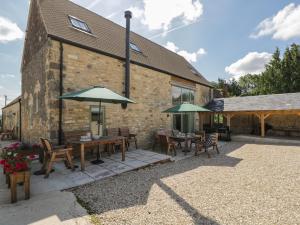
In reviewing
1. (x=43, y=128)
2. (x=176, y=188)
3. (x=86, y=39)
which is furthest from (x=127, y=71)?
(x=176, y=188)

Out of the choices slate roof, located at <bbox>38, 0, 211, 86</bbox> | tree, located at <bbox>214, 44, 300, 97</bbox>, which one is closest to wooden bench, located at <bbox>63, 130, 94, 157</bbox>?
slate roof, located at <bbox>38, 0, 211, 86</bbox>

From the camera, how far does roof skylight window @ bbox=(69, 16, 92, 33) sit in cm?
832

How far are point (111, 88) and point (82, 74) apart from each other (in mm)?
1530

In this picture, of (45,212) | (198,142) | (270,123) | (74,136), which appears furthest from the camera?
(270,123)

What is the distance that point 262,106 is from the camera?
1313 cm

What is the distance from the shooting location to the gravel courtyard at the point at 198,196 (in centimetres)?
300

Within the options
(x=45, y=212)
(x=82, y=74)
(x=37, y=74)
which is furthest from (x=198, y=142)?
(x=37, y=74)

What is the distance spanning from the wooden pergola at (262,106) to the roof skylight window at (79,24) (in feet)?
33.8

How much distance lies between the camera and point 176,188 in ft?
14.0

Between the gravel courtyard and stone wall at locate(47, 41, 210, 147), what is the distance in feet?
10.7

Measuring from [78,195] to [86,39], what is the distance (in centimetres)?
661

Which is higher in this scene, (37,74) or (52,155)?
(37,74)

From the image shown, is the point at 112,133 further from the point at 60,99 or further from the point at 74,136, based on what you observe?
the point at 60,99

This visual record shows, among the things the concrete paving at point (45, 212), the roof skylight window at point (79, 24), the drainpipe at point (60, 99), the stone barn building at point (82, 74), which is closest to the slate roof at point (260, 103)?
the stone barn building at point (82, 74)
